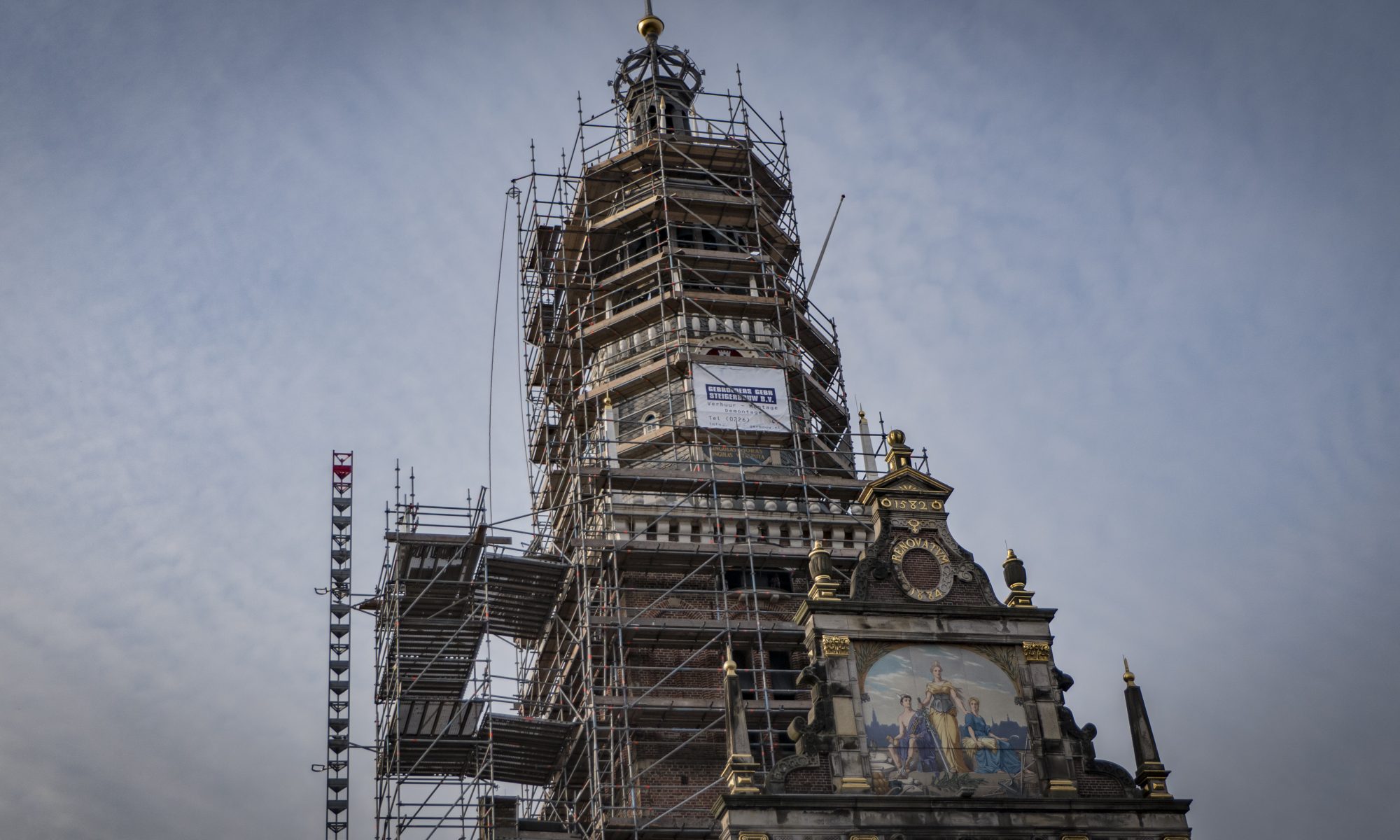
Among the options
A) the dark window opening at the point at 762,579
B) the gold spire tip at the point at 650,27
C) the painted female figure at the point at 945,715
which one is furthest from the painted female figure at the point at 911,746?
the gold spire tip at the point at 650,27

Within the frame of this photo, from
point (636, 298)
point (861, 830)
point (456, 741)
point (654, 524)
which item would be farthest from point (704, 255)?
point (861, 830)

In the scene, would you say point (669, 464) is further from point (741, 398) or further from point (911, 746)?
point (911, 746)

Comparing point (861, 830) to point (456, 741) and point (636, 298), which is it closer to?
point (456, 741)

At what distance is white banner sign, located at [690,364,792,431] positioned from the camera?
5119 centimetres

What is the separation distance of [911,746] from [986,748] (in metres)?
1.76

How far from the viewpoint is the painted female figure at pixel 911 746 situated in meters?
37.5

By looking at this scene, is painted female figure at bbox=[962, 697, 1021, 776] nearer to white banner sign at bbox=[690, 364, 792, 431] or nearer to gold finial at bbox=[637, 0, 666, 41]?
white banner sign at bbox=[690, 364, 792, 431]

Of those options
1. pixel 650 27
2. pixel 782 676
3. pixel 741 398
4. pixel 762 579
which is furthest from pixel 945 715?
pixel 650 27

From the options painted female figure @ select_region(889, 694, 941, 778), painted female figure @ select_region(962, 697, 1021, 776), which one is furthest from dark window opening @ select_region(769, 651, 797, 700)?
painted female figure @ select_region(962, 697, 1021, 776)

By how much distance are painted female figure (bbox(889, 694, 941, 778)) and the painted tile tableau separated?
16 millimetres

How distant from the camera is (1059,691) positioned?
129ft

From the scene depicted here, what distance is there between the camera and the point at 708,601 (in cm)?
4769

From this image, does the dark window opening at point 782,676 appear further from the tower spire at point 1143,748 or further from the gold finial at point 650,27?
the gold finial at point 650,27

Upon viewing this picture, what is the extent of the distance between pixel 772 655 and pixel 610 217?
1831 cm
